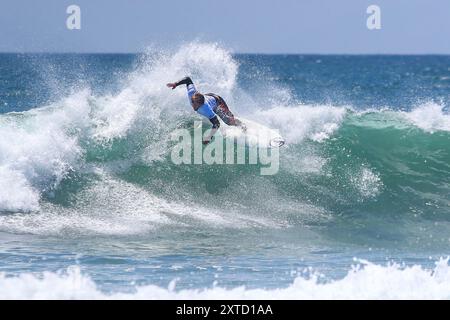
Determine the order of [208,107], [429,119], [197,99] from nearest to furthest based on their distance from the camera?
[197,99], [208,107], [429,119]

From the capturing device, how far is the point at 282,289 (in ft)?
28.1

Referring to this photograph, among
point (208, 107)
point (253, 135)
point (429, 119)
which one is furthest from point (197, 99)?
point (429, 119)

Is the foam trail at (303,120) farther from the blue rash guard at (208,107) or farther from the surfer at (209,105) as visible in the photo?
the blue rash guard at (208,107)

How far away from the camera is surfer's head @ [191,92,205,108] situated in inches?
476

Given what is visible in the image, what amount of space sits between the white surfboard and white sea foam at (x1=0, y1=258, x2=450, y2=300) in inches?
198

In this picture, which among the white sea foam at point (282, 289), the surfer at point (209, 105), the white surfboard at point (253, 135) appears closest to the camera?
the white sea foam at point (282, 289)

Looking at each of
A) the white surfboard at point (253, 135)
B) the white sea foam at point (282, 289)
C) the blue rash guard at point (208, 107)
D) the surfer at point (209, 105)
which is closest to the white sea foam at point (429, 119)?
the white surfboard at point (253, 135)

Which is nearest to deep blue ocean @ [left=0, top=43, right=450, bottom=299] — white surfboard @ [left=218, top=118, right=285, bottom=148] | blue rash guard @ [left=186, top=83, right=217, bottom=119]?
white surfboard @ [left=218, top=118, right=285, bottom=148]

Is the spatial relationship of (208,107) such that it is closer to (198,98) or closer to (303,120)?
(198,98)

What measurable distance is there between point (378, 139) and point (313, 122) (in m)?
1.28

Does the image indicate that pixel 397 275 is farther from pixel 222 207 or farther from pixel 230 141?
pixel 230 141

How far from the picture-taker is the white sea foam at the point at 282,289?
824cm

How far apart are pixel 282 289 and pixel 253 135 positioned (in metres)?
5.38
